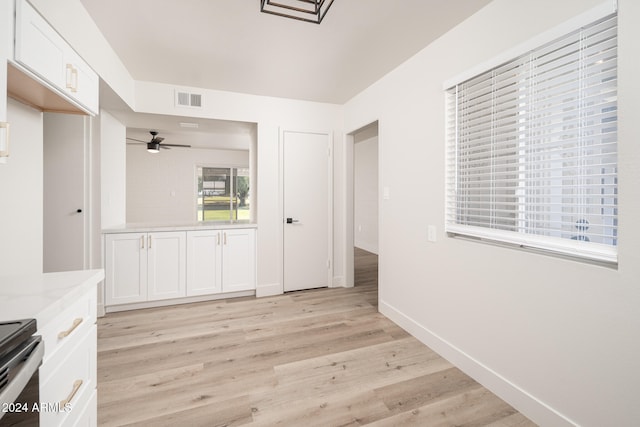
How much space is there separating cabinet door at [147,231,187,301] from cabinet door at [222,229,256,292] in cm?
46

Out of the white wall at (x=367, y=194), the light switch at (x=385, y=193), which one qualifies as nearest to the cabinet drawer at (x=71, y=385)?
the light switch at (x=385, y=193)

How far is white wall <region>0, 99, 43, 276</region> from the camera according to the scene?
1508mm

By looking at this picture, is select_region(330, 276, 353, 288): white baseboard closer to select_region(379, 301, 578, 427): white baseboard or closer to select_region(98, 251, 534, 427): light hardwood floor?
select_region(98, 251, 534, 427): light hardwood floor

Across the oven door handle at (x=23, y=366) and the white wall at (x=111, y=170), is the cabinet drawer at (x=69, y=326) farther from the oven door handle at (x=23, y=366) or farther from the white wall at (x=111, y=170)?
the white wall at (x=111, y=170)

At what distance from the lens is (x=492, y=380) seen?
5.96 ft

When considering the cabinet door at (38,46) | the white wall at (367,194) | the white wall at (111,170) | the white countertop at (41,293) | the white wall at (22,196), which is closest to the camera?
the white countertop at (41,293)

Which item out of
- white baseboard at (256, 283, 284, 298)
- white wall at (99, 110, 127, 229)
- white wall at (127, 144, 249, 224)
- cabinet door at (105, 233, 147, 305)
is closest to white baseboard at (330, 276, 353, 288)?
white baseboard at (256, 283, 284, 298)

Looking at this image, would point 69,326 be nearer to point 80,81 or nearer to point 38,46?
point 38,46

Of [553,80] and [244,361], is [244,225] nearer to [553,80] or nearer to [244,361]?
[244,361]

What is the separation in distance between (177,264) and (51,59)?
2.25 m

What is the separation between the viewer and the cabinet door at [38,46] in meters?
1.32

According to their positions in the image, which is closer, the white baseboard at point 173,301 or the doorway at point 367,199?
the white baseboard at point 173,301

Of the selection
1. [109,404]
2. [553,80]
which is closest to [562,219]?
[553,80]

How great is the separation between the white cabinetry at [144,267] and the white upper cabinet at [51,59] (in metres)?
1.55
